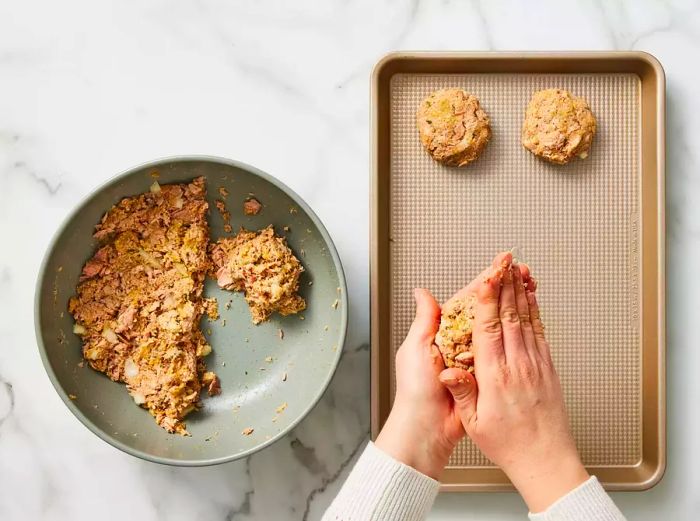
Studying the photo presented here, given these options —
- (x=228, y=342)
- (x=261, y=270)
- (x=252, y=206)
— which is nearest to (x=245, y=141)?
(x=252, y=206)

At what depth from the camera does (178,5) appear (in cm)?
120

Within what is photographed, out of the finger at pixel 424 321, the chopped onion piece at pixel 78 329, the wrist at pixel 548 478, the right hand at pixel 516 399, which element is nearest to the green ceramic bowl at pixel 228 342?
the chopped onion piece at pixel 78 329

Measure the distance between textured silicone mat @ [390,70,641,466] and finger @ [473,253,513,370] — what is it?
16cm

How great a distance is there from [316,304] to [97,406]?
0.40 m

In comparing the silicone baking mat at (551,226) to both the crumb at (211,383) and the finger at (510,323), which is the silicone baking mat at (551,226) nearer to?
the finger at (510,323)

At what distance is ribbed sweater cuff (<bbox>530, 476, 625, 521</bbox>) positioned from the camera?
100 cm

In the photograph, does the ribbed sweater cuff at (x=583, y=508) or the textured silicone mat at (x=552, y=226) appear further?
the textured silicone mat at (x=552, y=226)

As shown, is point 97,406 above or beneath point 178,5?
beneath

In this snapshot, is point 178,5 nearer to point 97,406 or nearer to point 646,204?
point 97,406

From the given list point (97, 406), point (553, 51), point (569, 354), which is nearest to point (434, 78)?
point (553, 51)

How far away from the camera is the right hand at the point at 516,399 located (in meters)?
1.00

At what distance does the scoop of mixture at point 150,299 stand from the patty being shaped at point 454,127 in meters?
0.40

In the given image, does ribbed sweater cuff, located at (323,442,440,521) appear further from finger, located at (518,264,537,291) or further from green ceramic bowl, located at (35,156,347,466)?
finger, located at (518,264,537,291)

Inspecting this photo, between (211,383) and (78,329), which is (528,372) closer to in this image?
(211,383)
